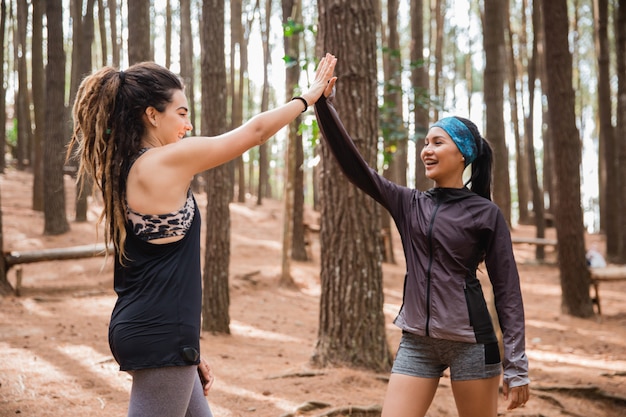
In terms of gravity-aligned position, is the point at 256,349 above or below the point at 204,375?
below

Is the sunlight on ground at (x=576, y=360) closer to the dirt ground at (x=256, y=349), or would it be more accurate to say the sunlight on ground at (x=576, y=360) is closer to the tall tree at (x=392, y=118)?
the dirt ground at (x=256, y=349)

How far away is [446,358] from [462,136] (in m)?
1.09

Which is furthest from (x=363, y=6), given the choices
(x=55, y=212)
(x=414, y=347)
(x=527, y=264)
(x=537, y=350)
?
(x=527, y=264)

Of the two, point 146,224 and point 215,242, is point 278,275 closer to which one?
point 215,242

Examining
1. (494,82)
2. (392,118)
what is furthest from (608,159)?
(494,82)

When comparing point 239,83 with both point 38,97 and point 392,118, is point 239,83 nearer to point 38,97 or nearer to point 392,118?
point 38,97

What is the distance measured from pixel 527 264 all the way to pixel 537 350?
9749 mm

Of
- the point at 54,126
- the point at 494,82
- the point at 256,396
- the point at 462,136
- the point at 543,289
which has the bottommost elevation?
the point at 543,289

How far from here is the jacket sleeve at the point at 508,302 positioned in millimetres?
2684

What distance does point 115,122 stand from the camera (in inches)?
86.4

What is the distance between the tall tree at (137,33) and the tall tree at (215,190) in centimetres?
103

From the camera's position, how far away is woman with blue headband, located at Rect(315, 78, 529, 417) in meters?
2.72

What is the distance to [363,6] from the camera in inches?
222

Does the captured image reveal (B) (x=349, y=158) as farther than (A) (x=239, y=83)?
No
